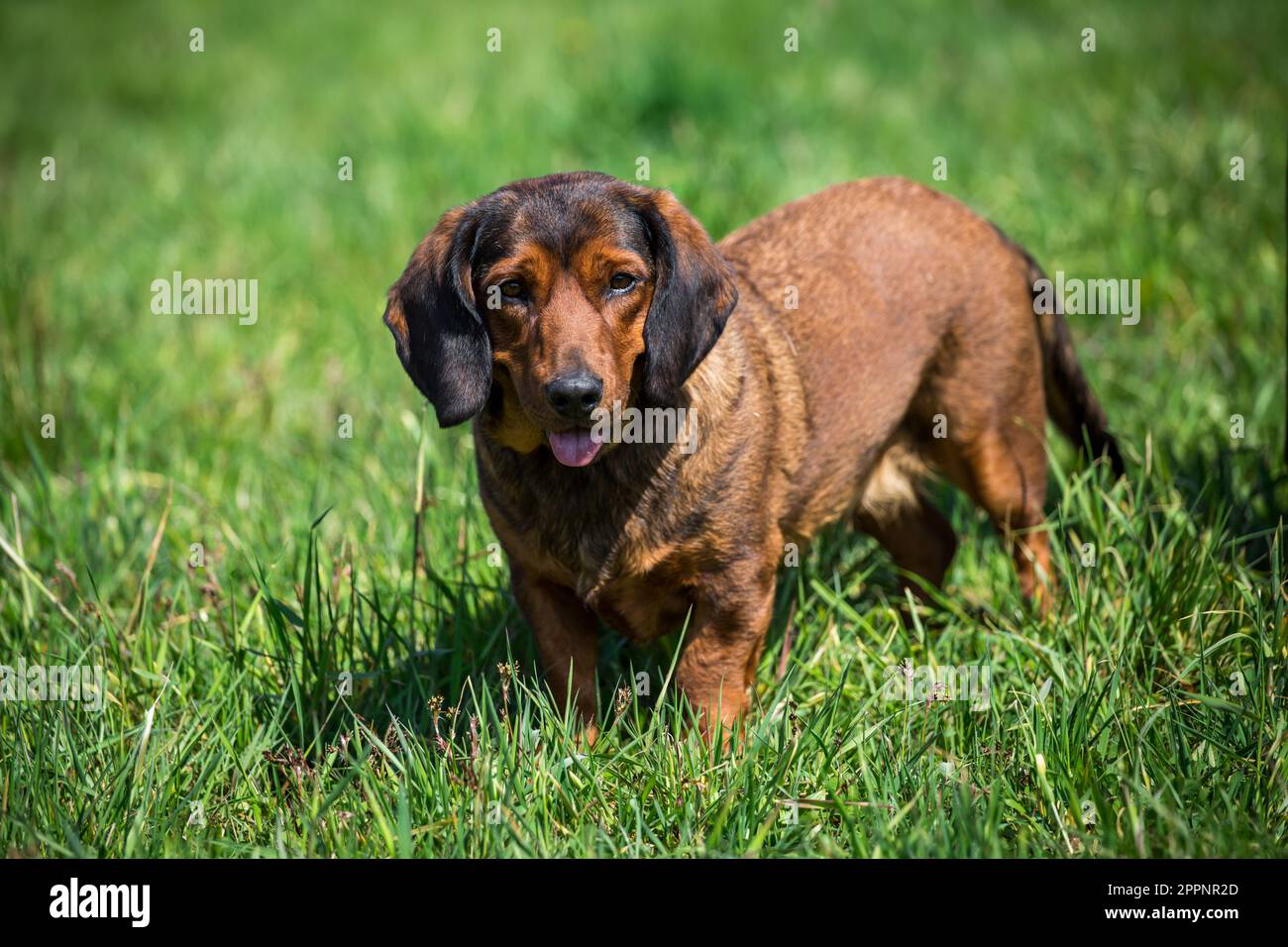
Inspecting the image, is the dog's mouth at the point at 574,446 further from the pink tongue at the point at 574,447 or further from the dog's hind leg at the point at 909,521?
the dog's hind leg at the point at 909,521

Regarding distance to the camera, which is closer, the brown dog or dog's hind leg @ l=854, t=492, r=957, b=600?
the brown dog

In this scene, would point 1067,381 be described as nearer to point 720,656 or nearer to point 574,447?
point 720,656

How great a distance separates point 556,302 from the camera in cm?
308

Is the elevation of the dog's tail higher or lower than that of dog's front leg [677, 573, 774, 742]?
higher

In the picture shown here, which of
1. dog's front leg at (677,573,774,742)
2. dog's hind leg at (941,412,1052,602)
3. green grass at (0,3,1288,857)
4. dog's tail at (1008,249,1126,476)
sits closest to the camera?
green grass at (0,3,1288,857)

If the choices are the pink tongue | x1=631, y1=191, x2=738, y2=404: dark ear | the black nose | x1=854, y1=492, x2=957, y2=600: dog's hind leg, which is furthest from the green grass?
x1=631, y1=191, x2=738, y2=404: dark ear

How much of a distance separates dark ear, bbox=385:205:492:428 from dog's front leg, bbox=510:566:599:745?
59 centimetres

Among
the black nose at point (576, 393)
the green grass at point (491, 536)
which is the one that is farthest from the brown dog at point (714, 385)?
the green grass at point (491, 536)

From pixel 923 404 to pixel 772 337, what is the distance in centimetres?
71

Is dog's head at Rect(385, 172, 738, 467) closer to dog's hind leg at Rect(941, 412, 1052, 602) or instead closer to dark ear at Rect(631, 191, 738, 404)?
dark ear at Rect(631, 191, 738, 404)

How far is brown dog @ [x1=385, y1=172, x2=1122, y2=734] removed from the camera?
3.14 metres

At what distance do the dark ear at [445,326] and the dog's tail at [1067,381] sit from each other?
82.6 inches
